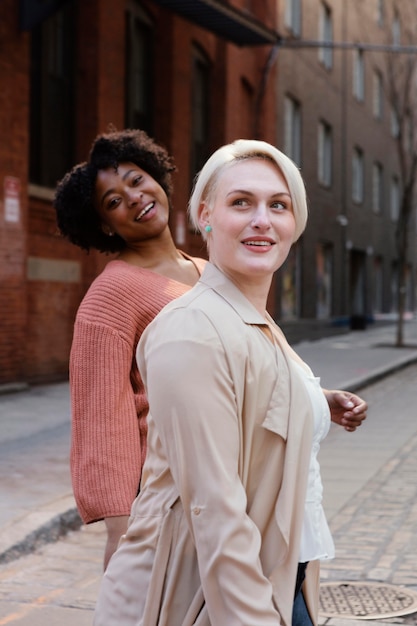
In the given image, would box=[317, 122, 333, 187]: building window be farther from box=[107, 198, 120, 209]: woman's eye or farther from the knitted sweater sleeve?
the knitted sweater sleeve

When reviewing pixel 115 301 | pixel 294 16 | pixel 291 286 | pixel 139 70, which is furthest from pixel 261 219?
pixel 294 16

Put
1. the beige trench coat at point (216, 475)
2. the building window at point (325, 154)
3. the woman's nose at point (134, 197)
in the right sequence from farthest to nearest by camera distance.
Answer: the building window at point (325, 154)
the woman's nose at point (134, 197)
the beige trench coat at point (216, 475)

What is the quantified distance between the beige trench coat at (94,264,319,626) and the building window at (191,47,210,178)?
60.7 feet

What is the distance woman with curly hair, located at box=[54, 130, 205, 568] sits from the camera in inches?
114

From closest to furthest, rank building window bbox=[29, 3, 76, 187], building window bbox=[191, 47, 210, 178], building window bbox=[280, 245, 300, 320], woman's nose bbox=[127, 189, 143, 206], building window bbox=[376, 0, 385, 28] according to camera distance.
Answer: woman's nose bbox=[127, 189, 143, 206], building window bbox=[29, 3, 76, 187], building window bbox=[191, 47, 210, 178], building window bbox=[280, 245, 300, 320], building window bbox=[376, 0, 385, 28]

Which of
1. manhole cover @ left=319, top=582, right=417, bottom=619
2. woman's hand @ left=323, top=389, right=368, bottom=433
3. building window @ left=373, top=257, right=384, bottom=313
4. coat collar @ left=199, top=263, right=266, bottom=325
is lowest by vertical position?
building window @ left=373, top=257, right=384, bottom=313

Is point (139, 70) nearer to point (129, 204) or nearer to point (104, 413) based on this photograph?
point (129, 204)

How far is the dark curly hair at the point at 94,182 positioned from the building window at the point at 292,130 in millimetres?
23190

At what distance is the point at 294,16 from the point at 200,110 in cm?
740

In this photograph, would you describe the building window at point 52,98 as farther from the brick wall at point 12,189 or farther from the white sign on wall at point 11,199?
the white sign on wall at point 11,199

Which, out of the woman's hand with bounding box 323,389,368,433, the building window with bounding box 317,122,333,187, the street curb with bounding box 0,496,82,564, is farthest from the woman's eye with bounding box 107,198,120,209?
the building window with bounding box 317,122,333,187

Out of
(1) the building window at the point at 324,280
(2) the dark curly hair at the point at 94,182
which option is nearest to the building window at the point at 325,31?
(1) the building window at the point at 324,280

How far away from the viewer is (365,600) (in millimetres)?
5086

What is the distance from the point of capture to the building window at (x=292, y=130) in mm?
26439
